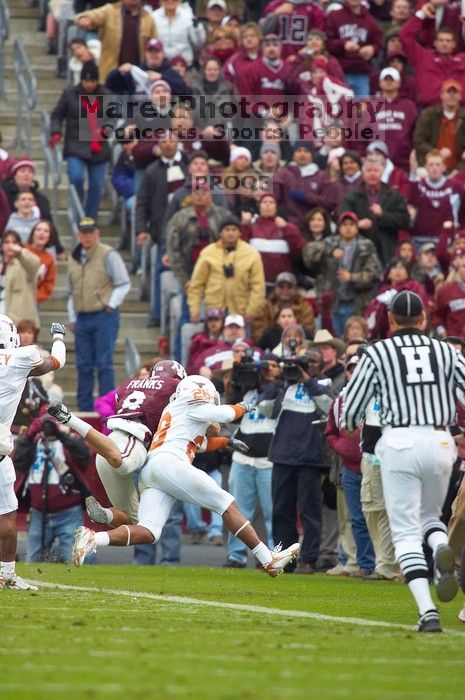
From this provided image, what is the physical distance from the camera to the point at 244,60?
22734 mm

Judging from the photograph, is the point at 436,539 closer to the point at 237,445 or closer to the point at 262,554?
the point at 262,554

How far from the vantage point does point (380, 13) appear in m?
25.5

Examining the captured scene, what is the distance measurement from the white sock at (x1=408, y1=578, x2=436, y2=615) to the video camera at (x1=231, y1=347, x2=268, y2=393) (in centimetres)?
599

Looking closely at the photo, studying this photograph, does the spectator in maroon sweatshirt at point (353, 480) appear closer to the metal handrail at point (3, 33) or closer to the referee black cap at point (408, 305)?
the referee black cap at point (408, 305)

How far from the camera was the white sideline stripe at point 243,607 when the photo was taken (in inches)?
414

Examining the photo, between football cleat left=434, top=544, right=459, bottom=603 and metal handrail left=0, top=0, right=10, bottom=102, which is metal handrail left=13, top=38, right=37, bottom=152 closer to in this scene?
metal handrail left=0, top=0, right=10, bottom=102

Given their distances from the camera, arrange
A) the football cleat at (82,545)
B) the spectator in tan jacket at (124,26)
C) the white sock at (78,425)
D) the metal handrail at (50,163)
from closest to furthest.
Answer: the football cleat at (82,545), the white sock at (78,425), the metal handrail at (50,163), the spectator in tan jacket at (124,26)

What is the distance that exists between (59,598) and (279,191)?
30.1 feet

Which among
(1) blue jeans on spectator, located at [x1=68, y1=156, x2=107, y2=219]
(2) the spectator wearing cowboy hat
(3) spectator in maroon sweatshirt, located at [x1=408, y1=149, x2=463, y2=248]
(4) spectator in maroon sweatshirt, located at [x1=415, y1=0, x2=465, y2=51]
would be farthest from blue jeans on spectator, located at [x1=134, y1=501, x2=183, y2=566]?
(4) spectator in maroon sweatshirt, located at [x1=415, y1=0, x2=465, y2=51]

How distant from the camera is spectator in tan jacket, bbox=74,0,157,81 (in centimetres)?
2294

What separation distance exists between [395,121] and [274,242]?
325 cm

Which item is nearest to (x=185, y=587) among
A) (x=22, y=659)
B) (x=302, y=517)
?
(x=302, y=517)

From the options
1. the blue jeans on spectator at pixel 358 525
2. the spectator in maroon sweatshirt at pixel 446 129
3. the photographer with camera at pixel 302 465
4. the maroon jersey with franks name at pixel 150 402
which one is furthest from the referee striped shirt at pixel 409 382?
the spectator in maroon sweatshirt at pixel 446 129

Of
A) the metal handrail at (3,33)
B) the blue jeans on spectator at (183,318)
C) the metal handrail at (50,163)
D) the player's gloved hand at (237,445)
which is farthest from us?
the metal handrail at (3,33)
